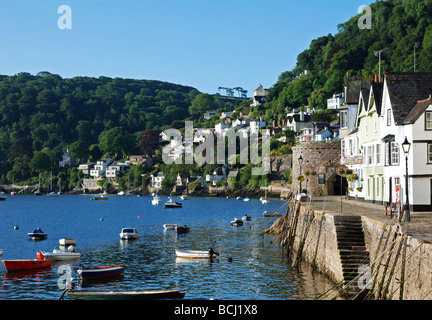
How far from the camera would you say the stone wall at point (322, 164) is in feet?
224

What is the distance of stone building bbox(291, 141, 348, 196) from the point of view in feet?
224

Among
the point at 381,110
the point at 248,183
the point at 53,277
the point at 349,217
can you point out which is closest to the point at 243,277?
the point at 349,217

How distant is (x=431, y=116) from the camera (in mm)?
35531

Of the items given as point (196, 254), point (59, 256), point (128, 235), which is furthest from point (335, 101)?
point (59, 256)

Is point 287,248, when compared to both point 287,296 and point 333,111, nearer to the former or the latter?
point 287,296

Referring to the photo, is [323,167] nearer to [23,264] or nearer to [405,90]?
[405,90]

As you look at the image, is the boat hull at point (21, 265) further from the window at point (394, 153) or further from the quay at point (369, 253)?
the window at point (394, 153)

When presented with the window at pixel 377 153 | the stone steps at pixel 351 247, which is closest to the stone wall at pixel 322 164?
the window at pixel 377 153

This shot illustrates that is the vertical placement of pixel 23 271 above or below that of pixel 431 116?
below

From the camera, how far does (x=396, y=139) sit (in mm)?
38500

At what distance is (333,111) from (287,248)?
137351mm

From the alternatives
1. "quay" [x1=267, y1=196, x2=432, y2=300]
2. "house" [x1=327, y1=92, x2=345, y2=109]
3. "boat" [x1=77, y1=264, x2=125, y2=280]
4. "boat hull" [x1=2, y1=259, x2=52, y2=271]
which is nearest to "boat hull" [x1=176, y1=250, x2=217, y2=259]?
"quay" [x1=267, y1=196, x2=432, y2=300]
